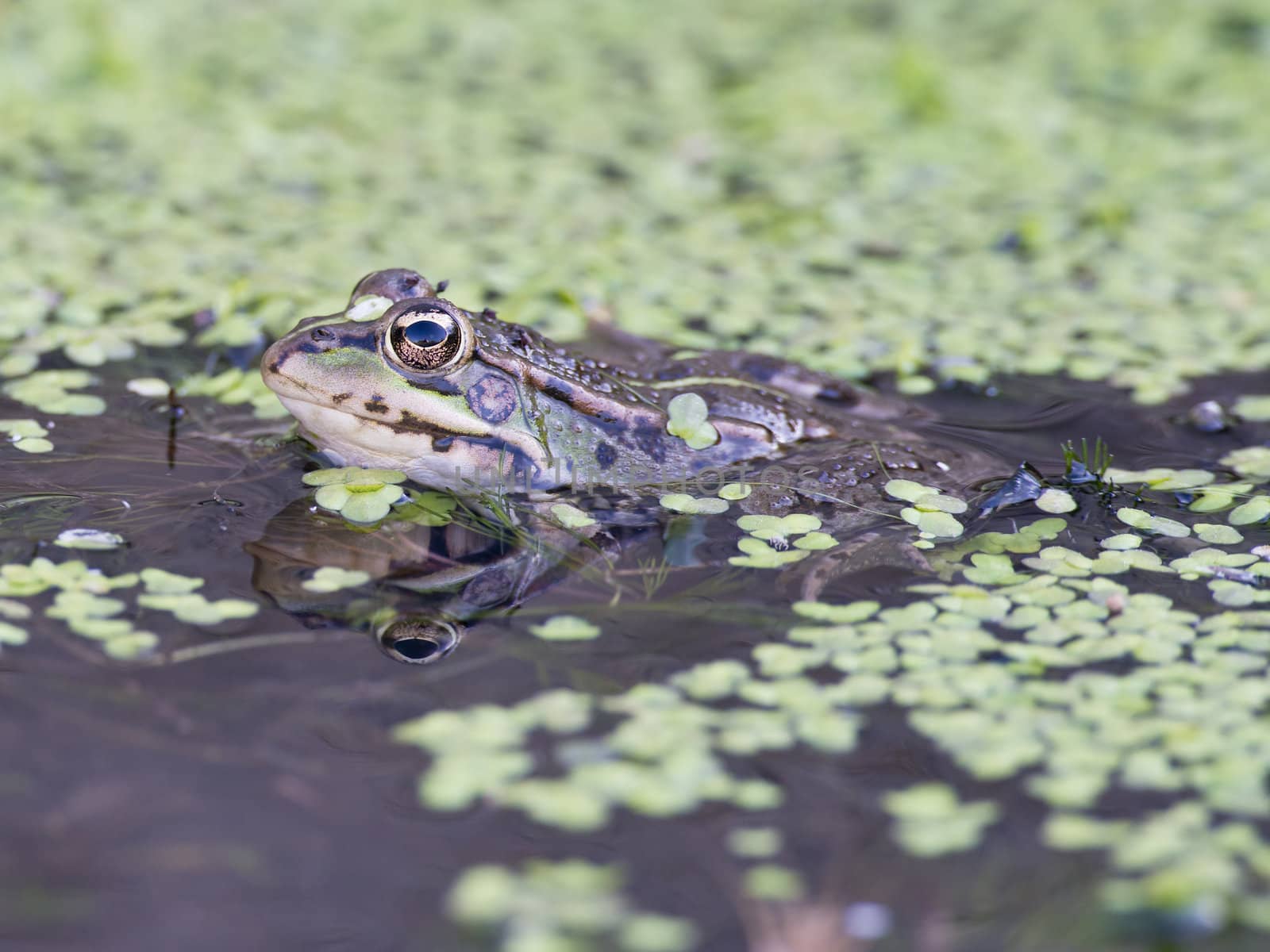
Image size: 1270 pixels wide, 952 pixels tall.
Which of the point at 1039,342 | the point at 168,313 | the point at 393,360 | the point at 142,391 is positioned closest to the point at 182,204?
the point at 168,313

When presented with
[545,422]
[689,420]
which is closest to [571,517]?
[545,422]

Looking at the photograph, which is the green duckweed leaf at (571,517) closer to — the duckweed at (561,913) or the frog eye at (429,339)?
the frog eye at (429,339)

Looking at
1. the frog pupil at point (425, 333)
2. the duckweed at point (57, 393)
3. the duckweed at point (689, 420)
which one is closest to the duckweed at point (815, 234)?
the duckweed at point (57, 393)

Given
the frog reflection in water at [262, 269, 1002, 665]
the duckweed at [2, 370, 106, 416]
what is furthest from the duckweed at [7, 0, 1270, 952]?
the frog reflection in water at [262, 269, 1002, 665]

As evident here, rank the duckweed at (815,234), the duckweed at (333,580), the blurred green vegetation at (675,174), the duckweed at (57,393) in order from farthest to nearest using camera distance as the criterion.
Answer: the blurred green vegetation at (675,174), the duckweed at (57,393), the duckweed at (333,580), the duckweed at (815,234)

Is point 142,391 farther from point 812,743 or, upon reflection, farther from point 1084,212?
point 1084,212

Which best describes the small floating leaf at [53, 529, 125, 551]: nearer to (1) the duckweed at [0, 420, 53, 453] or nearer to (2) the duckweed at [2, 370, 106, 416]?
(1) the duckweed at [0, 420, 53, 453]
